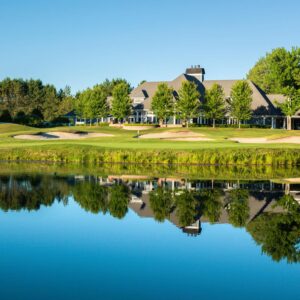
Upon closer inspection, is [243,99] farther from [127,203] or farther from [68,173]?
[127,203]

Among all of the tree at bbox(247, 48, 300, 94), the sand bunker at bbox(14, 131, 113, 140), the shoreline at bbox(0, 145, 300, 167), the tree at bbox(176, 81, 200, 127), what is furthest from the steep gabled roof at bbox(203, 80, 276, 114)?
the shoreline at bbox(0, 145, 300, 167)

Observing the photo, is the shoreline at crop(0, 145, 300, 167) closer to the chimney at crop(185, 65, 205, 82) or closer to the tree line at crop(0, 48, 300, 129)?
the tree line at crop(0, 48, 300, 129)

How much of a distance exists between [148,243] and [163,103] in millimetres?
77097

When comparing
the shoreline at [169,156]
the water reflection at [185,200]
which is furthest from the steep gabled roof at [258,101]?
the water reflection at [185,200]

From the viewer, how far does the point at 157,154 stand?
43000mm

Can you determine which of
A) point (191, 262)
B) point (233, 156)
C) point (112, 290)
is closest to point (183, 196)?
point (191, 262)

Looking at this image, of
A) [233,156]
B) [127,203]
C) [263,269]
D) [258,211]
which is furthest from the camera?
[233,156]

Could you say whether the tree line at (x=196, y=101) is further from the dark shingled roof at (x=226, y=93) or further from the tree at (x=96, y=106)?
the dark shingled roof at (x=226, y=93)

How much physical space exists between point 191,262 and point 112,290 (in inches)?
117

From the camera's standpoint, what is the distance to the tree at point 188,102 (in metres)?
89.8

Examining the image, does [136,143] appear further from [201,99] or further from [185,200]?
[201,99]

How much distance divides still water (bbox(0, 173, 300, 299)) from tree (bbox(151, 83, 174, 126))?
6510 centimetres

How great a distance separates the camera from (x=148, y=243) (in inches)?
626

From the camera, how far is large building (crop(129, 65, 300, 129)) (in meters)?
98.4
